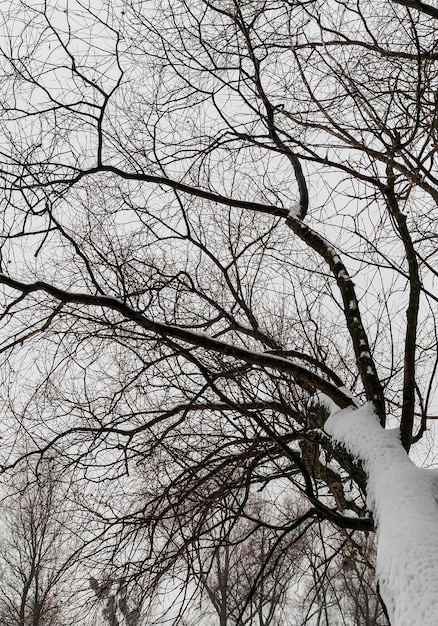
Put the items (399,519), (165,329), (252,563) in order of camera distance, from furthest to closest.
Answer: (252,563), (165,329), (399,519)

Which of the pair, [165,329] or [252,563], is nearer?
[165,329]

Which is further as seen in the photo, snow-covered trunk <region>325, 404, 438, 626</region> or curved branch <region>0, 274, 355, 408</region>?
curved branch <region>0, 274, 355, 408</region>

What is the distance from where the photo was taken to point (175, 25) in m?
3.71

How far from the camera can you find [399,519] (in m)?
2.06

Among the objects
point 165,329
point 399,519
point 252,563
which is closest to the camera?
point 399,519

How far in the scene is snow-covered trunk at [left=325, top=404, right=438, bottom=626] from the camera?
5.17 feet

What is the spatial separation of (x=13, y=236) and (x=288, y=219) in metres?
2.27

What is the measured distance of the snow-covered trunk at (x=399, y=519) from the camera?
5.17 feet

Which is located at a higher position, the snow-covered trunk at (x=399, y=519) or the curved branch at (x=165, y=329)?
the curved branch at (x=165, y=329)

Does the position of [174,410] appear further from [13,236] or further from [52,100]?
[52,100]

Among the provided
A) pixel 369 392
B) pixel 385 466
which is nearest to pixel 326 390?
pixel 369 392

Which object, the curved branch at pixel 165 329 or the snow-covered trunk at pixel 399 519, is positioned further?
the curved branch at pixel 165 329

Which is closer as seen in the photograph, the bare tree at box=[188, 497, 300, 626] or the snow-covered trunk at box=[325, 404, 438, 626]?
the snow-covered trunk at box=[325, 404, 438, 626]

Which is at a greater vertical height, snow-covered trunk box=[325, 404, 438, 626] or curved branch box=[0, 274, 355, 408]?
curved branch box=[0, 274, 355, 408]
